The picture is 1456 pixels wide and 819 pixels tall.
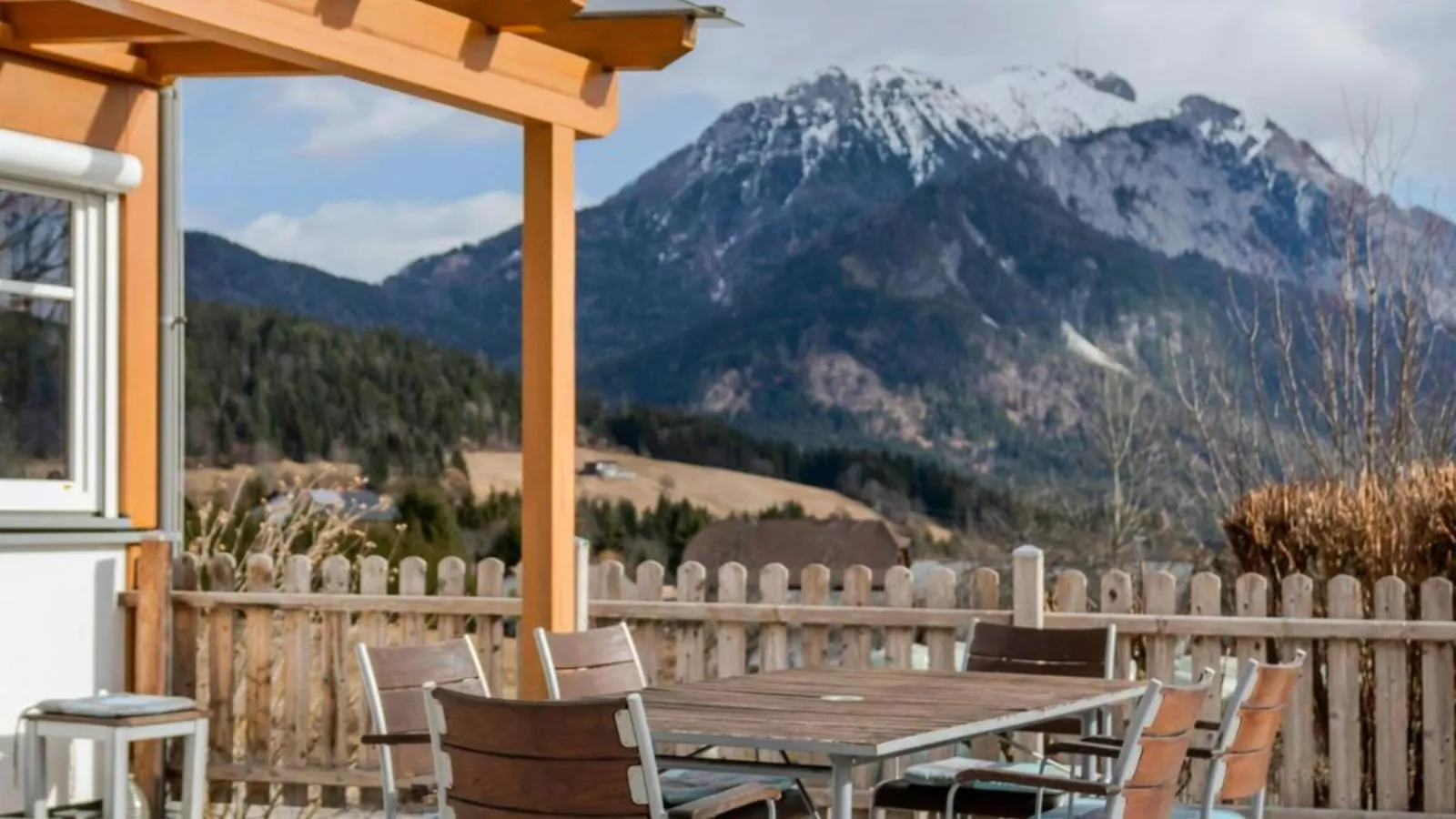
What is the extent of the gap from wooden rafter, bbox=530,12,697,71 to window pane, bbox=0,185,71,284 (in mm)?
2053

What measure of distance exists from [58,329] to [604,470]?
62.7ft

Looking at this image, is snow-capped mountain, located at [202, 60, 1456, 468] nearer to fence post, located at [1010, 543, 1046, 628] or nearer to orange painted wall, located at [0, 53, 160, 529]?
fence post, located at [1010, 543, 1046, 628]

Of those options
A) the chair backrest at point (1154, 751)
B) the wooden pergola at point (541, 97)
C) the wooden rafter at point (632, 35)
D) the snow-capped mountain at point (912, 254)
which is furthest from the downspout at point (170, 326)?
the snow-capped mountain at point (912, 254)

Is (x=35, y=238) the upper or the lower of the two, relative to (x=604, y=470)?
upper

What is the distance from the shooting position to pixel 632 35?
656 centimetres

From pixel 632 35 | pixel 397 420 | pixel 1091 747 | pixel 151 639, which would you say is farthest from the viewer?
pixel 397 420

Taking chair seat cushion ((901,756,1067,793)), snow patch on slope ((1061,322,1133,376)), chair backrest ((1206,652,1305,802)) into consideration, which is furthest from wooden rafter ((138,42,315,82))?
snow patch on slope ((1061,322,1133,376))

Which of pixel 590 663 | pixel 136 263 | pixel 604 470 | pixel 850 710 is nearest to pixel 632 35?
pixel 590 663

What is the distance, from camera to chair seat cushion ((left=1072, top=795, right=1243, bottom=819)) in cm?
483

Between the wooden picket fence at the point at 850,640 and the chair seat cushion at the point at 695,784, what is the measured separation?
1858 millimetres

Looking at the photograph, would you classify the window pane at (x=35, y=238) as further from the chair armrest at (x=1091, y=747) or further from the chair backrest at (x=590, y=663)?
the chair armrest at (x=1091, y=747)

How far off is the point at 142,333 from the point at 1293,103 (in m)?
28.1

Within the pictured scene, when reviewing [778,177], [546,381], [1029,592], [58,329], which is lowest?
[1029,592]

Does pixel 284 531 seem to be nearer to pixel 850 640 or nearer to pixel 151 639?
pixel 151 639
